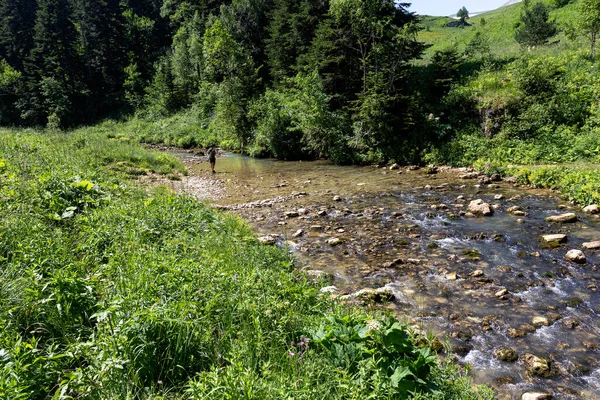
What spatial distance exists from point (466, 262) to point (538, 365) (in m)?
3.39

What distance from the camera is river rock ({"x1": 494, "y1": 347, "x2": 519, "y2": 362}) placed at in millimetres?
4883

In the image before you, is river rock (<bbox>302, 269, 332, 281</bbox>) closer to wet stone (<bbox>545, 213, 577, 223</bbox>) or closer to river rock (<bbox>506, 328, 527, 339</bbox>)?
river rock (<bbox>506, 328, 527, 339</bbox>)

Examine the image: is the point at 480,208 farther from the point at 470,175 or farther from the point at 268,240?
the point at 268,240

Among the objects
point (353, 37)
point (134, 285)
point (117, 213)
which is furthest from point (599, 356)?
point (353, 37)

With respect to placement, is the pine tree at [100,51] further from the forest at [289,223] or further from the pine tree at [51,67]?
the forest at [289,223]

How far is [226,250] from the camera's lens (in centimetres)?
625

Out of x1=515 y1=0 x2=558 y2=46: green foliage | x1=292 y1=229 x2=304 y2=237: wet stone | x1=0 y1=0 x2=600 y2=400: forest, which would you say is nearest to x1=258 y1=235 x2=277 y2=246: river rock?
x1=0 y1=0 x2=600 y2=400: forest

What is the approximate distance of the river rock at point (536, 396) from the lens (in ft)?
13.6

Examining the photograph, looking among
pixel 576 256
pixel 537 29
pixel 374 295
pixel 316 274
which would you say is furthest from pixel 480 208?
pixel 537 29

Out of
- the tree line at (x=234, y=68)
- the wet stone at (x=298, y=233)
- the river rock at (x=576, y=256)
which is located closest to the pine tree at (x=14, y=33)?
the tree line at (x=234, y=68)

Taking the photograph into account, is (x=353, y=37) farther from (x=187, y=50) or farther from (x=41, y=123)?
(x=41, y=123)

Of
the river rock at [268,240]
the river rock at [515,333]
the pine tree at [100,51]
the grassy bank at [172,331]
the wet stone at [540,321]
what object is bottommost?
the river rock at [515,333]

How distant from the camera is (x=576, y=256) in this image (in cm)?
764

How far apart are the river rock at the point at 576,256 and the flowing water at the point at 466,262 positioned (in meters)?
0.15
